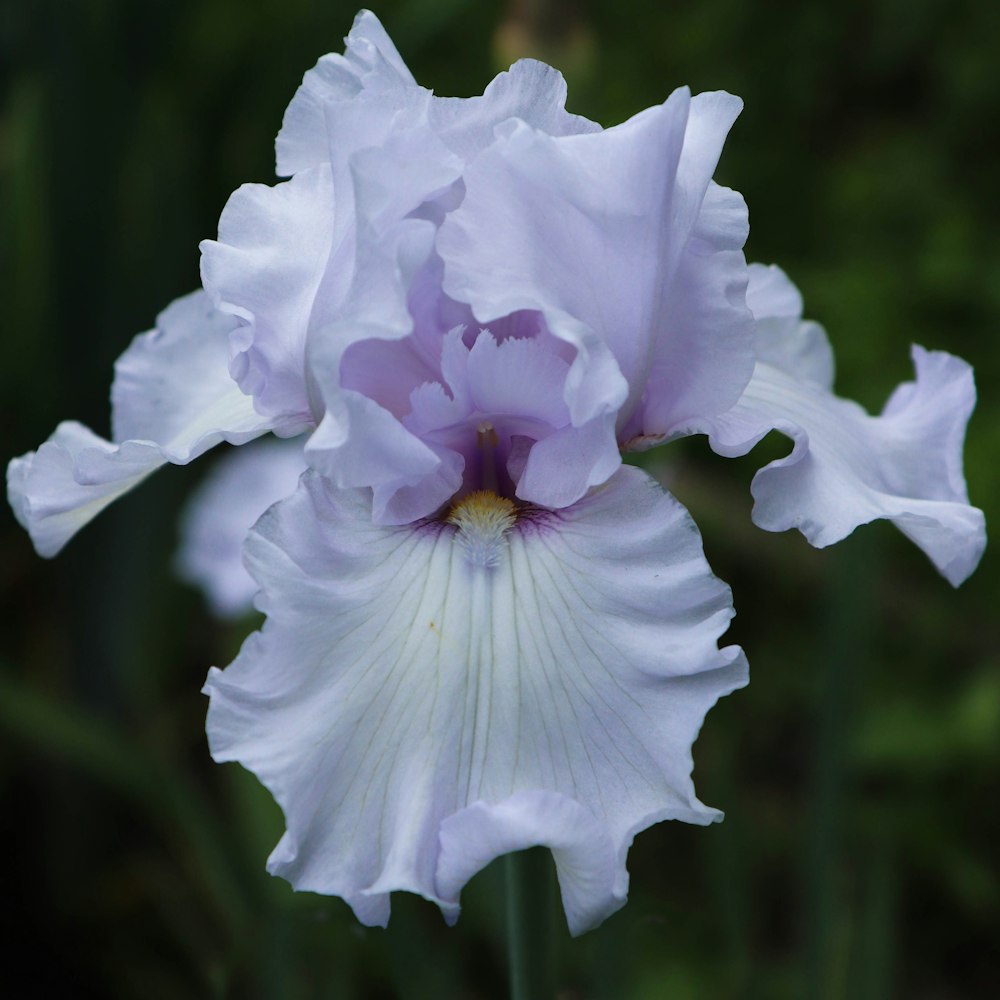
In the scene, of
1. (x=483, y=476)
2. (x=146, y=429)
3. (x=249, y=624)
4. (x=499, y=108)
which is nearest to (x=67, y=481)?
(x=146, y=429)

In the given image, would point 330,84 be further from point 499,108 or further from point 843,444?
point 843,444

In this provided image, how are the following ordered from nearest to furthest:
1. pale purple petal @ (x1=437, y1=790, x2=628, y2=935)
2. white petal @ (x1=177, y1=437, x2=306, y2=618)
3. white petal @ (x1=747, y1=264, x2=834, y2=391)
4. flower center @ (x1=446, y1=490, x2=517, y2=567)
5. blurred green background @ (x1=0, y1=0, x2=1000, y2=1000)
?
pale purple petal @ (x1=437, y1=790, x2=628, y2=935)
flower center @ (x1=446, y1=490, x2=517, y2=567)
white petal @ (x1=747, y1=264, x2=834, y2=391)
blurred green background @ (x1=0, y1=0, x2=1000, y2=1000)
white petal @ (x1=177, y1=437, x2=306, y2=618)

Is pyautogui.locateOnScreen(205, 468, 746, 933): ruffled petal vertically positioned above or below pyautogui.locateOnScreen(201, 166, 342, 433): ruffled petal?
below

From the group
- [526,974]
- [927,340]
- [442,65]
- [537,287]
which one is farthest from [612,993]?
[442,65]

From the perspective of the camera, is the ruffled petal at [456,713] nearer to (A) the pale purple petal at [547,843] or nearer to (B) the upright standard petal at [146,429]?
(A) the pale purple petal at [547,843]

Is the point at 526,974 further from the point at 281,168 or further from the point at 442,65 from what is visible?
the point at 442,65

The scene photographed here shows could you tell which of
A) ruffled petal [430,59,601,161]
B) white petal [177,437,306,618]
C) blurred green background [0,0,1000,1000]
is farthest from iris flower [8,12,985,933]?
white petal [177,437,306,618]

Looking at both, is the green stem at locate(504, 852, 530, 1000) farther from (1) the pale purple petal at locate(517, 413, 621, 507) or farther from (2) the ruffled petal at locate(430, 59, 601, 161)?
(2) the ruffled petal at locate(430, 59, 601, 161)
